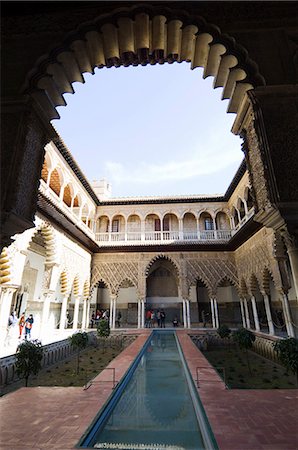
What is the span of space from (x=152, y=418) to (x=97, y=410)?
0.75m

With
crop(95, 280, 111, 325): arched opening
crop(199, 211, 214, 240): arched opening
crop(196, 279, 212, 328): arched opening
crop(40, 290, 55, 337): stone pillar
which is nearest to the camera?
crop(40, 290, 55, 337): stone pillar

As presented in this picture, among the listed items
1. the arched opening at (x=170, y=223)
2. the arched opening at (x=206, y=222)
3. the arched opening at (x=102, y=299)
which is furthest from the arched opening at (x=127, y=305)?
the arched opening at (x=206, y=222)

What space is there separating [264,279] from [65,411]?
34.6 ft

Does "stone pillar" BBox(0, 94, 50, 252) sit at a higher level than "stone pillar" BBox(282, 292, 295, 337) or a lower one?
higher

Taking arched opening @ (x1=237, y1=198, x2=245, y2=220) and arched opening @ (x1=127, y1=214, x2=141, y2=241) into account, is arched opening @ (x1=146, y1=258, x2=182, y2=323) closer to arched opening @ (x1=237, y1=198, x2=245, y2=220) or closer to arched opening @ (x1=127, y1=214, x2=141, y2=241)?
arched opening @ (x1=127, y1=214, x2=141, y2=241)

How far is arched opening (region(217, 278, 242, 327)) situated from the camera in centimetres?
1878

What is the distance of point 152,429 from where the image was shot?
307cm

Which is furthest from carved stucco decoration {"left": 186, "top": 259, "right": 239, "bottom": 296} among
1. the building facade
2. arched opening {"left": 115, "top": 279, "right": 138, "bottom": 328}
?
arched opening {"left": 115, "top": 279, "right": 138, "bottom": 328}

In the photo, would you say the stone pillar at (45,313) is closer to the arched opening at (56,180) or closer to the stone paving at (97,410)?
the arched opening at (56,180)

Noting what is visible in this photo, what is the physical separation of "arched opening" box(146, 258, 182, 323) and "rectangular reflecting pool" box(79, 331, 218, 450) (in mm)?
14009

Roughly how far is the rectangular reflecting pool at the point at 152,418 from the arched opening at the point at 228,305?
14.5 m

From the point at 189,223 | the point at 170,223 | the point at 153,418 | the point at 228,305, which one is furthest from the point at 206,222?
the point at 153,418

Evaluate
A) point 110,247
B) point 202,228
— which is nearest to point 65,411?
point 110,247

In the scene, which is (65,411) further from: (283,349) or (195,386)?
(283,349)
